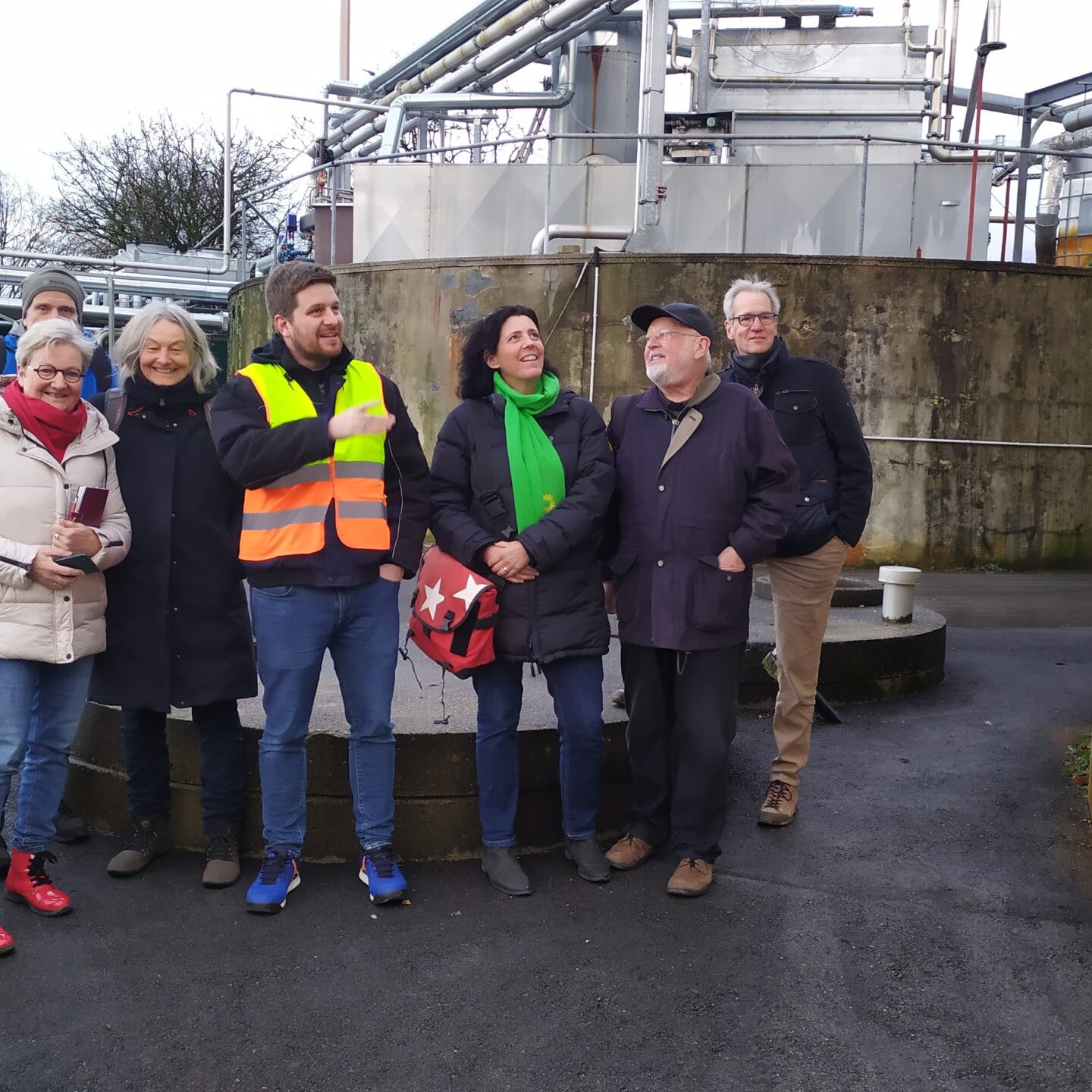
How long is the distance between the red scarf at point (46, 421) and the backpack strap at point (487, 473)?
1360mm

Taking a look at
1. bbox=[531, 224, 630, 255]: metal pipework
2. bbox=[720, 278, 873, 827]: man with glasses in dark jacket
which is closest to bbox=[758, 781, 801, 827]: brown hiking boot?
bbox=[720, 278, 873, 827]: man with glasses in dark jacket

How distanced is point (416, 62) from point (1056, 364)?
1202 cm

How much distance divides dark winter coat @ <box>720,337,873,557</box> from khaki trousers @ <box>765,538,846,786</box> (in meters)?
0.11

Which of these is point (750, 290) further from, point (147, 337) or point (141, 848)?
point (141, 848)

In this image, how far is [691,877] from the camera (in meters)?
4.10

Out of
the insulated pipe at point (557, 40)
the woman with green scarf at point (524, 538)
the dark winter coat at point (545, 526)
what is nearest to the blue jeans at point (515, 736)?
the woman with green scarf at point (524, 538)

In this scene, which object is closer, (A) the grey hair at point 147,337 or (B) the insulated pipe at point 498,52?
(A) the grey hair at point 147,337

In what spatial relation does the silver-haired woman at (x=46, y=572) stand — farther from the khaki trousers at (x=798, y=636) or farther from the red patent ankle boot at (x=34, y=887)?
the khaki trousers at (x=798, y=636)

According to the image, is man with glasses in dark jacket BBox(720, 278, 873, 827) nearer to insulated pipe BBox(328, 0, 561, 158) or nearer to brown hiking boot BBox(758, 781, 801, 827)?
brown hiking boot BBox(758, 781, 801, 827)

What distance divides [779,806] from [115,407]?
3062mm

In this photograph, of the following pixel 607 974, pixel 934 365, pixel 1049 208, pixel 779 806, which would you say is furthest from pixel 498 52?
pixel 607 974

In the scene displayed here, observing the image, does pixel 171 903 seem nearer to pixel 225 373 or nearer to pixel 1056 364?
pixel 1056 364

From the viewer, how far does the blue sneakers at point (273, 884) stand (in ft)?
12.7

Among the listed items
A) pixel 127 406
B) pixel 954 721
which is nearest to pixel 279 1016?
pixel 127 406
